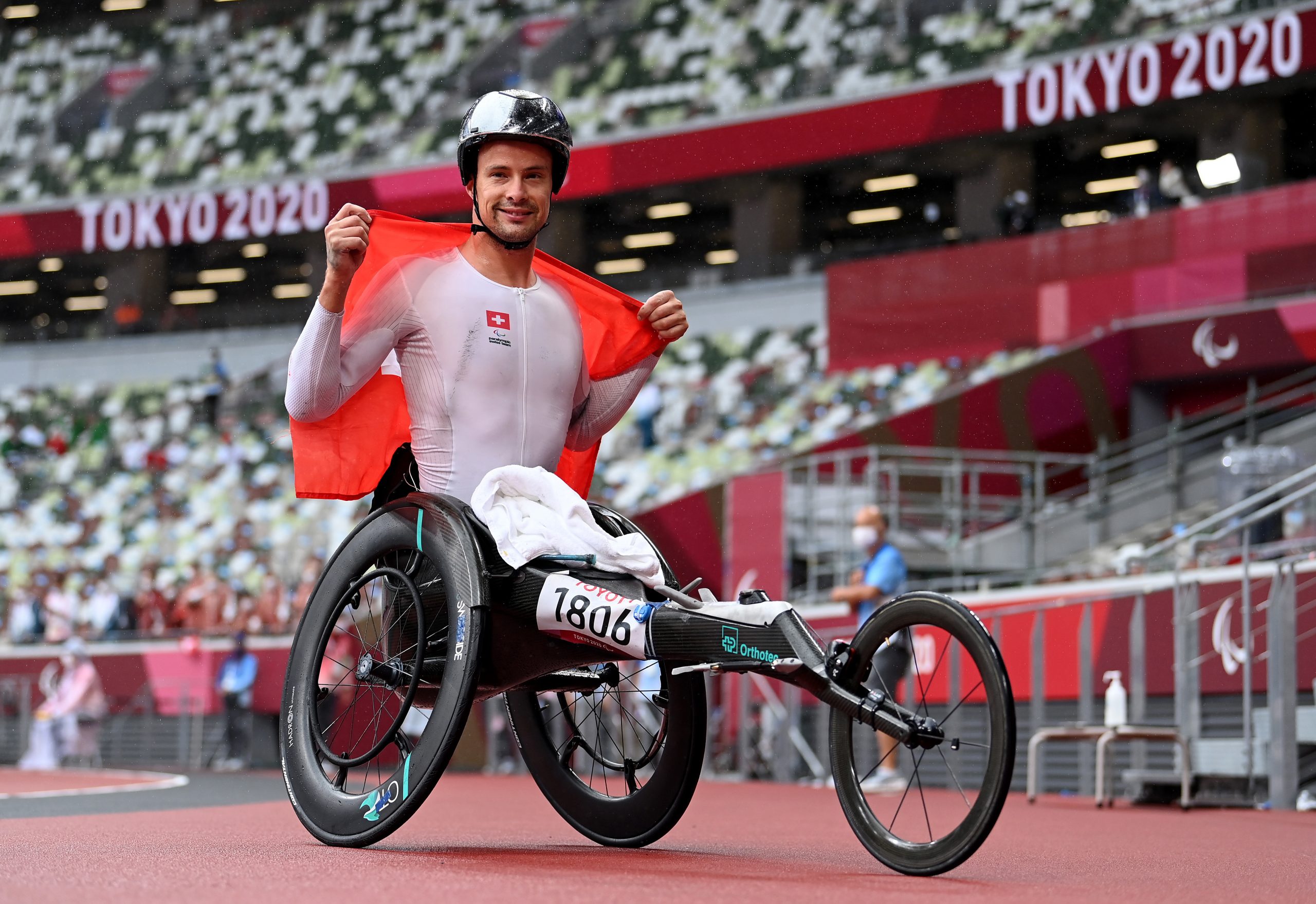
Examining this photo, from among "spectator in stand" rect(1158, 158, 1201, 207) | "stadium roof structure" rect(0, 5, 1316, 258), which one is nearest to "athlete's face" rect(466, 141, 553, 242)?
"spectator in stand" rect(1158, 158, 1201, 207)

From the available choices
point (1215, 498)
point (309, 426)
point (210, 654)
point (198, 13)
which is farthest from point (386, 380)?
point (198, 13)

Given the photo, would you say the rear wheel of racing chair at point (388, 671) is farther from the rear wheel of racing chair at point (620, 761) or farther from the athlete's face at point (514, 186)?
the athlete's face at point (514, 186)

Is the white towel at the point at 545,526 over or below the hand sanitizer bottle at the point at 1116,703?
over

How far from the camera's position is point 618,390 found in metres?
4.89

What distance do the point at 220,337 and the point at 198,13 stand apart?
9.07 metres

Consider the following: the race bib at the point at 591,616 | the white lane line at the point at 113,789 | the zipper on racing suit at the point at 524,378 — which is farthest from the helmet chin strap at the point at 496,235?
the white lane line at the point at 113,789

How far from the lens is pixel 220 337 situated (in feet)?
A: 107

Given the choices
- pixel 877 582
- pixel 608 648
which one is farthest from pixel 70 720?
pixel 608 648

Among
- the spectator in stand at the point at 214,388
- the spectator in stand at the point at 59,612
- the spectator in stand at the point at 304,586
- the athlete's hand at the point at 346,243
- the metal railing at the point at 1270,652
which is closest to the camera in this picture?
the athlete's hand at the point at 346,243

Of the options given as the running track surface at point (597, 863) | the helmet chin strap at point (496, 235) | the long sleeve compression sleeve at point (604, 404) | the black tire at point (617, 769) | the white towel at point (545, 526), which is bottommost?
the running track surface at point (597, 863)

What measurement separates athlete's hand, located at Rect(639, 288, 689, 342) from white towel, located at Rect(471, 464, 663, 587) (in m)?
0.70

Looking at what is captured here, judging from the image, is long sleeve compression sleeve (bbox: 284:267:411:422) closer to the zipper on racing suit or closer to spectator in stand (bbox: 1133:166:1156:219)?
the zipper on racing suit

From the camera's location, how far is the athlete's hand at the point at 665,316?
4.83m

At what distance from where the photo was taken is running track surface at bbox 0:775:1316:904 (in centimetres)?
328
